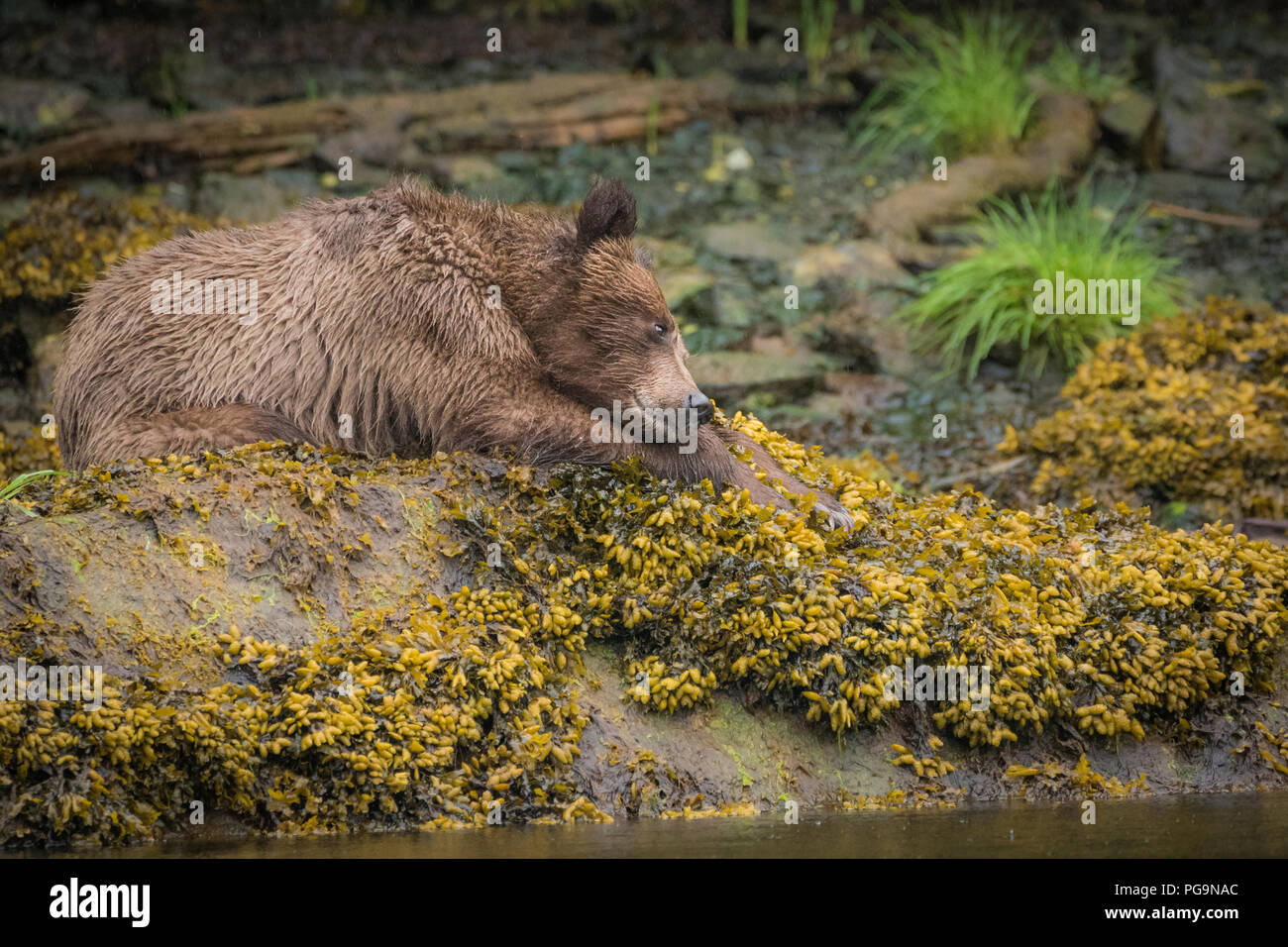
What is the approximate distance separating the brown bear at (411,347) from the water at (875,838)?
216 centimetres

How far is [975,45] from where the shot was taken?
53.0ft

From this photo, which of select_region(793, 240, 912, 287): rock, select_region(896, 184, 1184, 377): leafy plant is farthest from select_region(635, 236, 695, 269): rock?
select_region(896, 184, 1184, 377): leafy plant

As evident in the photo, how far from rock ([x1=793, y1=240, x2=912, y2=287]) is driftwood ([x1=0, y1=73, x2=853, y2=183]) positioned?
317cm

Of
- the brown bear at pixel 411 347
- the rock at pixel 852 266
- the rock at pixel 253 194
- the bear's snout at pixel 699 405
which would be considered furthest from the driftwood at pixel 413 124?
the bear's snout at pixel 699 405

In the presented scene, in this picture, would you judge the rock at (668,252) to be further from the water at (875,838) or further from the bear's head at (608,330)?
the water at (875,838)

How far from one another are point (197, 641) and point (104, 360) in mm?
2417

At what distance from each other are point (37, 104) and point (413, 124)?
13.3 ft

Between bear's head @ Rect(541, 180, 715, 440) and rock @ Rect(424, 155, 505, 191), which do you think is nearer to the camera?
bear's head @ Rect(541, 180, 715, 440)

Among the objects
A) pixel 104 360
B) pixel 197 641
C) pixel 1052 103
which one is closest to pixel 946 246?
pixel 1052 103

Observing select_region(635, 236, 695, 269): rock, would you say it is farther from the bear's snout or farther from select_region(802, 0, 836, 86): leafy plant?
the bear's snout

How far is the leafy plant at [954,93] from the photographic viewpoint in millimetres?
15656

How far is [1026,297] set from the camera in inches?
531

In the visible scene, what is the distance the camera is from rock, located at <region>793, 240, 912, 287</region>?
46.5 feet

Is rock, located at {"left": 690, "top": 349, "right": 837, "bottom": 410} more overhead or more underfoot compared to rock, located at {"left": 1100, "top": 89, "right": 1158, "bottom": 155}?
more underfoot
